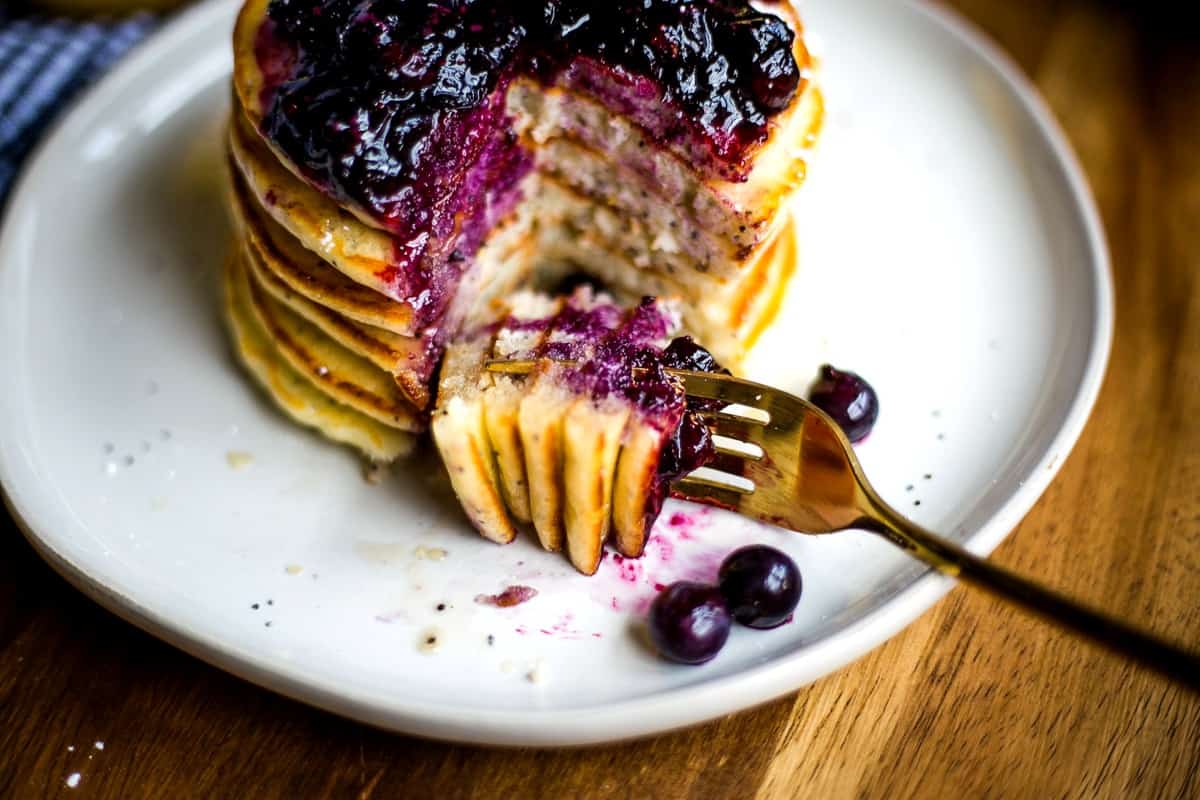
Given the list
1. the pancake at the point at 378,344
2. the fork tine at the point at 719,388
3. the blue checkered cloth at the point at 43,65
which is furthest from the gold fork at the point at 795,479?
the blue checkered cloth at the point at 43,65

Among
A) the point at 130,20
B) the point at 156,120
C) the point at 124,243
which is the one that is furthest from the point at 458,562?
the point at 130,20

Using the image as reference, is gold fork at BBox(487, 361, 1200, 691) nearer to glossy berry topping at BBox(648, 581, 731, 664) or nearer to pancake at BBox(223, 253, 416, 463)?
glossy berry topping at BBox(648, 581, 731, 664)

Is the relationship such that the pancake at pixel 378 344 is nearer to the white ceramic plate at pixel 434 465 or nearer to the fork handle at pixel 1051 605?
the white ceramic plate at pixel 434 465

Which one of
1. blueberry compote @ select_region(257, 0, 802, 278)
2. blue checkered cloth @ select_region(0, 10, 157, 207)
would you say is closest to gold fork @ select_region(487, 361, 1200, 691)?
blueberry compote @ select_region(257, 0, 802, 278)

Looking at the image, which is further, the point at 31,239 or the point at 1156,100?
the point at 1156,100

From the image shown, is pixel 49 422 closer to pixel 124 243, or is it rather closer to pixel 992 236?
pixel 124 243

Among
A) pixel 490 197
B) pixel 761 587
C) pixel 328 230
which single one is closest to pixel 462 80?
pixel 490 197
